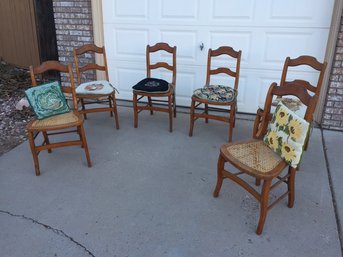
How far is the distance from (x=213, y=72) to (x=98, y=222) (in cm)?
194

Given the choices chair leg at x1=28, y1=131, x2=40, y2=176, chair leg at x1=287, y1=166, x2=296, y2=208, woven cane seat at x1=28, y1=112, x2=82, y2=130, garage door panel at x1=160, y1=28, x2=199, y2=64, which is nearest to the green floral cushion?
garage door panel at x1=160, y1=28, x2=199, y2=64

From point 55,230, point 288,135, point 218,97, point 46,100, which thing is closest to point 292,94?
point 288,135

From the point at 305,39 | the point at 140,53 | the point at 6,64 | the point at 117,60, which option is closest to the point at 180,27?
the point at 140,53

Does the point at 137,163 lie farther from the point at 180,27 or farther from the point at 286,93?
the point at 180,27

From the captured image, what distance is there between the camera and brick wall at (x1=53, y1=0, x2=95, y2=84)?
12.3 feet

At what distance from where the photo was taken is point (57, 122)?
2.49 m

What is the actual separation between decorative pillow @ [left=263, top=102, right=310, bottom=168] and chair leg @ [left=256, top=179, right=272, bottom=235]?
22 centimetres

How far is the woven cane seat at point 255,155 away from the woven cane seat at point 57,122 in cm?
124

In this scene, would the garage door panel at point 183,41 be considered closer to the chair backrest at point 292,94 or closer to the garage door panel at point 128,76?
the garage door panel at point 128,76

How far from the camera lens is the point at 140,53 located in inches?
151

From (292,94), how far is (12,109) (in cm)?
337

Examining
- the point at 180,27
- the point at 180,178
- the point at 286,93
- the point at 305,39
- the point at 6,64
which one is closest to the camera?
the point at 286,93

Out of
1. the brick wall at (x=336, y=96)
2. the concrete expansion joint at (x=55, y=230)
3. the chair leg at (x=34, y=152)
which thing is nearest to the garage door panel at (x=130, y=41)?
the chair leg at (x=34, y=152)

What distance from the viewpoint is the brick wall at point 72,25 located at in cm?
376
